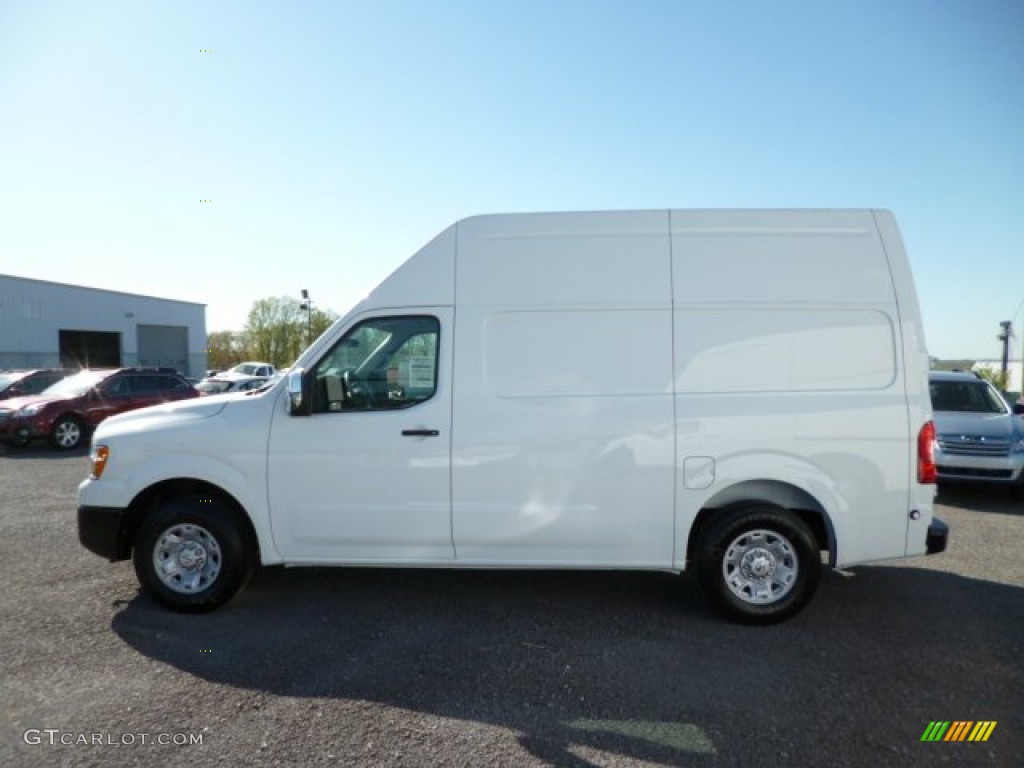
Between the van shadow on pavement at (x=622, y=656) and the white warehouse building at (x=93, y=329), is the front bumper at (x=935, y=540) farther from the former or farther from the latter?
the white warehouse building at (x=93, y=329)

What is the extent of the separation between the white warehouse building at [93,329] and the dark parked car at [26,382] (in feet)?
68.5

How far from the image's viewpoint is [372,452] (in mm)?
4074

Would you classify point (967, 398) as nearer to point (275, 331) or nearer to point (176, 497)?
point (176, 497)

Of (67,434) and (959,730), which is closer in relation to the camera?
(959,730)

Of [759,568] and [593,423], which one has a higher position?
[593,423]

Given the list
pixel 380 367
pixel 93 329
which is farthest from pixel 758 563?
pixel 93 329

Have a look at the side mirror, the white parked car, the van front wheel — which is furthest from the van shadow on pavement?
the white parked car

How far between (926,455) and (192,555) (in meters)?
4.89

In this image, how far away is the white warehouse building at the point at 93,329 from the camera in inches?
1352

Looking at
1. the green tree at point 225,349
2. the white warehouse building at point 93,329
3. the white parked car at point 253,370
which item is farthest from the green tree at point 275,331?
the white parked car at point 253,370

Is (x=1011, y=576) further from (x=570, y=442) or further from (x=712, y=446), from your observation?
(x=570, y=442)

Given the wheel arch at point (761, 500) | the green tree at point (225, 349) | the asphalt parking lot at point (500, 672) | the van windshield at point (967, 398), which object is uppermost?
the green tree at point (225, 349)

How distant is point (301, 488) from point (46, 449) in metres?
12.3

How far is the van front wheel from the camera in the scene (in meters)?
4.00
